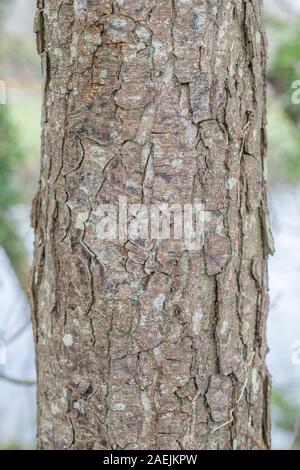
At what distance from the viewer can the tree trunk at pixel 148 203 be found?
3.13 feet

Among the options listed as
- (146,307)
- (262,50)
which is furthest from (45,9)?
(146,307)

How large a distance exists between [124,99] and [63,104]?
0.12 m

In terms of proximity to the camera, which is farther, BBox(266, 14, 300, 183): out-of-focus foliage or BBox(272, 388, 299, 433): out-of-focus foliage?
BBox(272, 388, 299, 433): out-of-focus foliage

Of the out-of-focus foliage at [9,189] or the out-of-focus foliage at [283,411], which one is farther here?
the out-of-focus foliage at [283,411]

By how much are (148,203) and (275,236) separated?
1563 millimetres

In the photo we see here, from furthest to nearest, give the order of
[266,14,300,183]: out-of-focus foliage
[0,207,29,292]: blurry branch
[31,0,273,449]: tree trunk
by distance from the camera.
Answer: [0,207,29,292]: blurry branch < [266,14,300,183]: out-of-focus foliage < [31,0,273,449]: tree trunk

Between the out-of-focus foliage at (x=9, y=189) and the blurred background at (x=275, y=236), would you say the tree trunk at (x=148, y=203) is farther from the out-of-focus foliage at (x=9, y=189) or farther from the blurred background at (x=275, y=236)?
the out-of-focus foliage at (x=9, y=189)

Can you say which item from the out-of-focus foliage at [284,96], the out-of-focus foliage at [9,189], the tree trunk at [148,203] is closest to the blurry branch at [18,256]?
the out-of-focus foliage at [9,189]

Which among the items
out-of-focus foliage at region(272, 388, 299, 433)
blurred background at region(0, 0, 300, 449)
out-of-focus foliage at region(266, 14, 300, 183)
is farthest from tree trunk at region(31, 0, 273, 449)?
out-of-focus foliage at region(272, 388, 299, 433)

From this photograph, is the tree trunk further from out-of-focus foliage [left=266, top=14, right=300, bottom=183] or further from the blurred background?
out-of-focus foliage [left=266, top=14, right=300, bottom=183]

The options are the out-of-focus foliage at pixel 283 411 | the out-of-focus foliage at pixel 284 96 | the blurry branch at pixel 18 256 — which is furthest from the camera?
the out-of-focus foliage at pixel 283 411

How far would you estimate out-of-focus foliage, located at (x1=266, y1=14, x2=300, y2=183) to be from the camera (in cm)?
241

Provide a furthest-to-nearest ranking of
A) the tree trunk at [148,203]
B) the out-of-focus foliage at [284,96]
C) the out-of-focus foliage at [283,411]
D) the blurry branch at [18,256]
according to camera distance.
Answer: the out-of-focus foliage at [283,411]
the blurry branch at [18,256]
the out-of-focus foliage at [284,96]
the tree trunk at [148,203]
